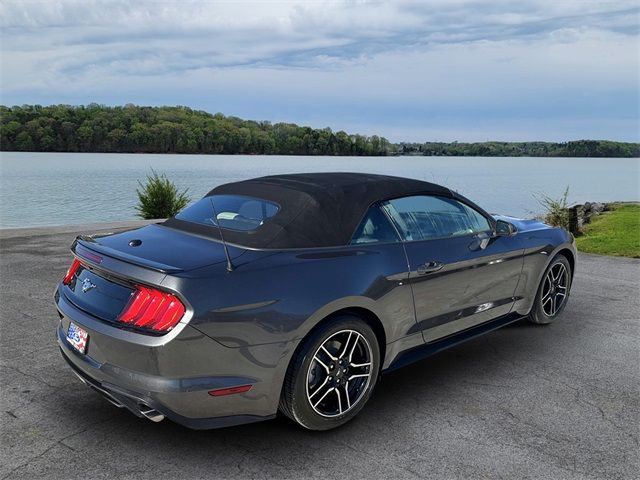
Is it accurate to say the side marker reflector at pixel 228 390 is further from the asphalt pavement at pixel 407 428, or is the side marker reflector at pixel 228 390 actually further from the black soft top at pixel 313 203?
Result: the black soft top at pixel 313 203

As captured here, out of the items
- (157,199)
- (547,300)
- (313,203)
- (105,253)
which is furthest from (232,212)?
(157,199)

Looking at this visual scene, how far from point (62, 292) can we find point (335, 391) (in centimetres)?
182

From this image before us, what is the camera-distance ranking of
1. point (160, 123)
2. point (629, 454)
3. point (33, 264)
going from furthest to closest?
point (160, 123) → point (33, 264) → point (629, 454)

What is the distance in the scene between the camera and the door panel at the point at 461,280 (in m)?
3.87

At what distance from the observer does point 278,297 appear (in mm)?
3053

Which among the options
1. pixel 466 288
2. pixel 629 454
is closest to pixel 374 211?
pixel 466 288

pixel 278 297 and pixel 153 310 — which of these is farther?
pixel 278 297

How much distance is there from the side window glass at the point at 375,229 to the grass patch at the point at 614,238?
306 inches

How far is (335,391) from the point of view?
11.1 feet

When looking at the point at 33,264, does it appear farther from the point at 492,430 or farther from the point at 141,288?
the point at 492,430

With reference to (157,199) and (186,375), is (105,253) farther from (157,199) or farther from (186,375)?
(157,199)

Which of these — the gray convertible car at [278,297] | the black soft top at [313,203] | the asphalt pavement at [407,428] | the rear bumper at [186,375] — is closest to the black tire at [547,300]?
the asphalt pavement at [407,428]

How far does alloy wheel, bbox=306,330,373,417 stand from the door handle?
67 centimetres

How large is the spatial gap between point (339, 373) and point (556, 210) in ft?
36.5
